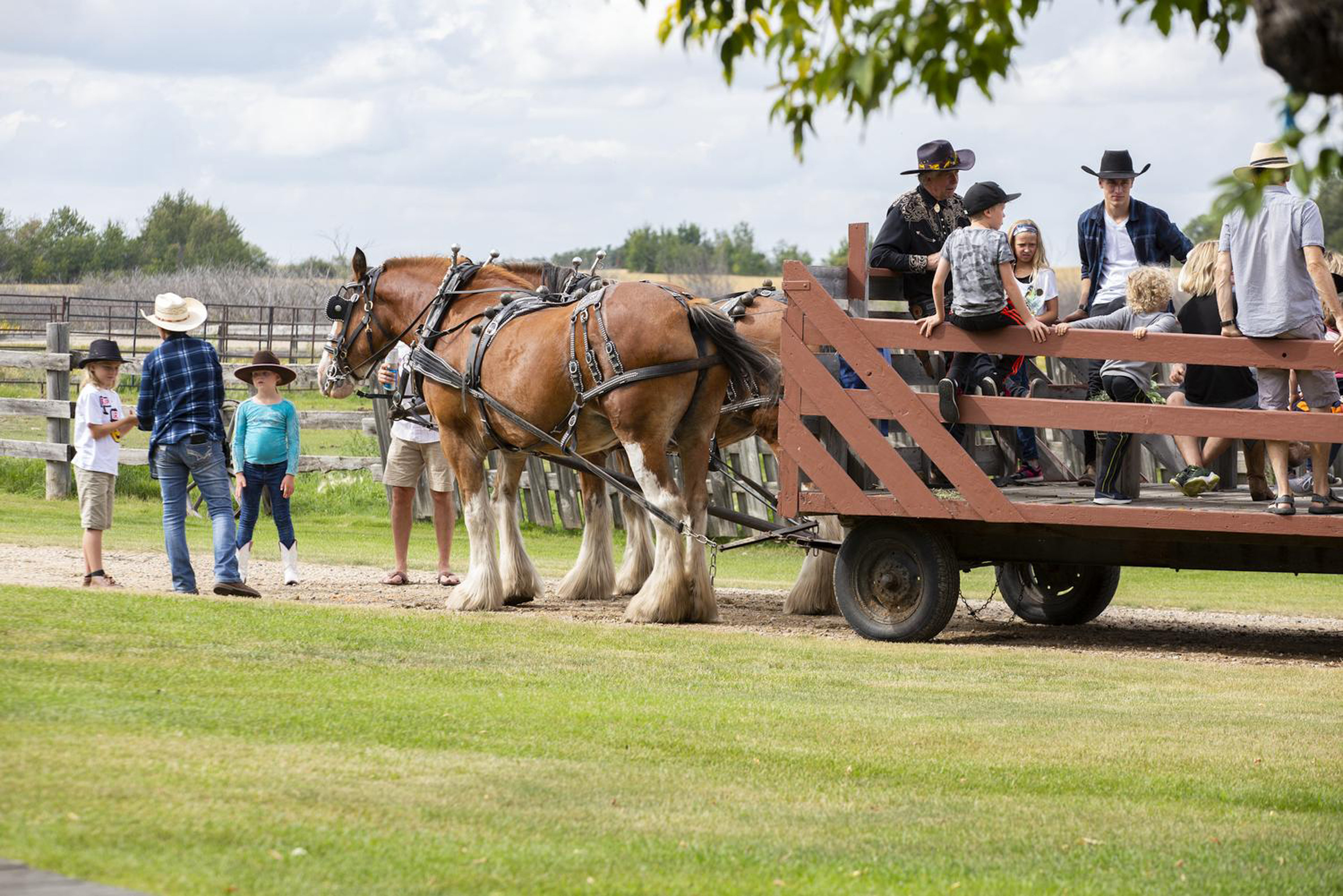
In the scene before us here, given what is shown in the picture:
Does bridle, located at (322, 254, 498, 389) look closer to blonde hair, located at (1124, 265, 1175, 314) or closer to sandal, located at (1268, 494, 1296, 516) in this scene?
blonde hair, located at (1124, 265, 1175, 314)

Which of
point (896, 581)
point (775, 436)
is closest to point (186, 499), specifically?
point (775, 436)

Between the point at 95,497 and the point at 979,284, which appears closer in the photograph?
the point at 979,284

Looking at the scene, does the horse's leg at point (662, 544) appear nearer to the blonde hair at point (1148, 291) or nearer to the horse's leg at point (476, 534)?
the horse's leg at point (476, 534)

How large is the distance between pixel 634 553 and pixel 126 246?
268 ft

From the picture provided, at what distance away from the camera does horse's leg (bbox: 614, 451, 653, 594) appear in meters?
12.8

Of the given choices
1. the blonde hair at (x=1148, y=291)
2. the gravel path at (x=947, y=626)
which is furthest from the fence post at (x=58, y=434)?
the blonde hair at (x=1148, y=291)

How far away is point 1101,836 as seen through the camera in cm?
563

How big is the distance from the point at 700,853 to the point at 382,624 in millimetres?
4951

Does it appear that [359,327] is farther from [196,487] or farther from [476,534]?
[196,487]

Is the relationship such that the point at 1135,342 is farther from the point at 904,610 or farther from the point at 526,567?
the point at 526,567

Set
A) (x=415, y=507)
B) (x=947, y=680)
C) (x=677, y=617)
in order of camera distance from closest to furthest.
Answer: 1. (x=947, y=680)
2. (x=677, y=617)
3. (x=415, y=507)

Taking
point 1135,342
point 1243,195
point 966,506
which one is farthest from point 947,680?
point 1243,195

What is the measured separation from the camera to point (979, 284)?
950cm

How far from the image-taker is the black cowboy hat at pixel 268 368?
1234 centimetres
